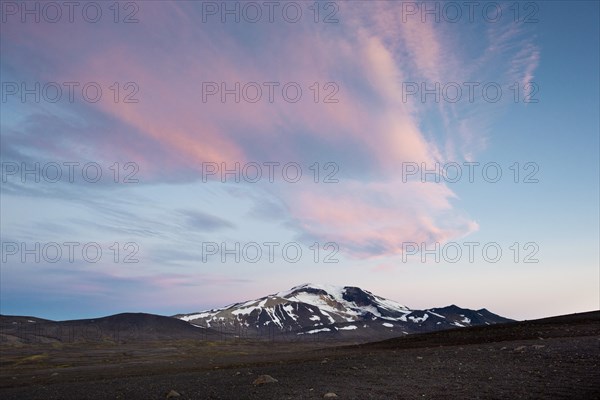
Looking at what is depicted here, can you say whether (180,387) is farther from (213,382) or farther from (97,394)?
(97,394)

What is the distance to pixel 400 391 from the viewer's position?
20.7m

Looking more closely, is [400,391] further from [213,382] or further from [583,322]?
[583,322]

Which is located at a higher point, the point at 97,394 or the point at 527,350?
the point at 527,350

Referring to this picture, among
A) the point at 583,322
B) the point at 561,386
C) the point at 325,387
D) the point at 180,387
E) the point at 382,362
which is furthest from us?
the point at 583,322

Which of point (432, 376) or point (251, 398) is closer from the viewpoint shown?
point (251, 398)

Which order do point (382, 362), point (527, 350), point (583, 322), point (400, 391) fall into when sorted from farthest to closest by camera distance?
1. point (583, 322)
2. point (382, 362)
3. point (527, 350)
4. point (400, 391)

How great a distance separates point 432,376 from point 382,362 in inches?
390

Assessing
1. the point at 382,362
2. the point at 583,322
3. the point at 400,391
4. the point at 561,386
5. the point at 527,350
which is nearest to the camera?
the point at 561,386

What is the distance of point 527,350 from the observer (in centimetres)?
3100

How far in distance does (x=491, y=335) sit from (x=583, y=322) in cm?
1018

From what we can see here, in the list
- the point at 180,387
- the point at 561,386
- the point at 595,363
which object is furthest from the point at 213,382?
the point at 595,363

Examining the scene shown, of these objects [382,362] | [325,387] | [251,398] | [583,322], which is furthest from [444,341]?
[251,398]

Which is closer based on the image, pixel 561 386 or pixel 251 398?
pixel 561 386

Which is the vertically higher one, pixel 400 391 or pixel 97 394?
pixel 400 391
